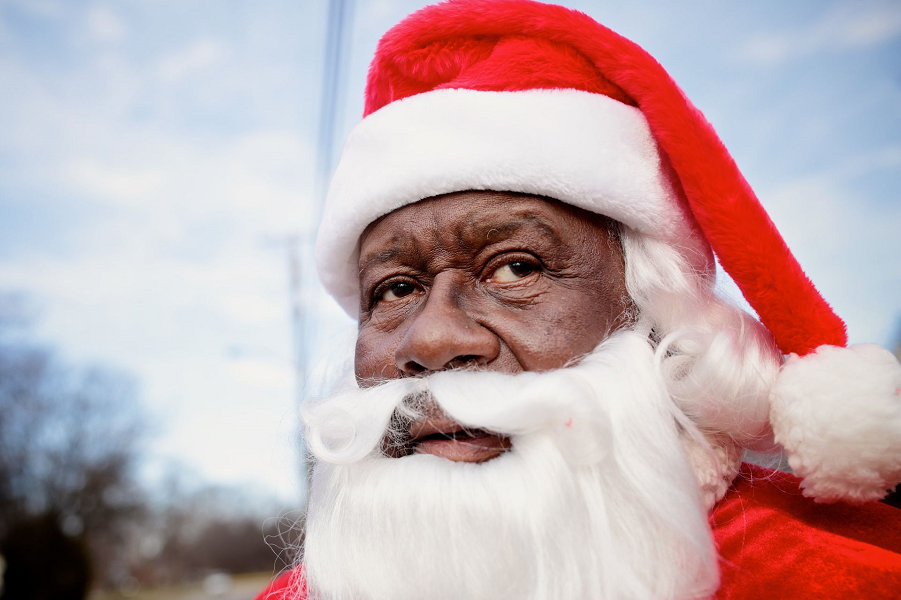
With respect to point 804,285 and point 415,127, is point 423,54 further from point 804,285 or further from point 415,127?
point 804,285

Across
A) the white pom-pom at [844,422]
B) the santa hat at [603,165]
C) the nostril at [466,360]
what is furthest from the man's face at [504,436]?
the white pom-pom at [844,422]

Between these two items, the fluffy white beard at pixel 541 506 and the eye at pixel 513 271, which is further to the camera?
the eye at pixel 513 271

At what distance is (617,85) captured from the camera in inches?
75.5

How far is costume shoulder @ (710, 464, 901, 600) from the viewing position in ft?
4.38

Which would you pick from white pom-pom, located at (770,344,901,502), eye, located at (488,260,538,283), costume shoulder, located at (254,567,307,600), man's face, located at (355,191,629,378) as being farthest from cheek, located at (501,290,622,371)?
costume shoulder, located at (254,567,307,600)

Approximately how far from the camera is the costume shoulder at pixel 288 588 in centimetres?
195

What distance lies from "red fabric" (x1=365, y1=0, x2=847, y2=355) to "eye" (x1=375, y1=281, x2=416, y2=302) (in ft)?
2.01

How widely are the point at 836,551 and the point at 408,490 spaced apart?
3.07 feet

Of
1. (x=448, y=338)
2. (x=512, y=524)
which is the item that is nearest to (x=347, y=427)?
(x=448, y=338)

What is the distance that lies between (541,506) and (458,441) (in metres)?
0.27

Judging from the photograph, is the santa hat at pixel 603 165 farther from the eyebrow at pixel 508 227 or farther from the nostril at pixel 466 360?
the nostril at pixel 466 360

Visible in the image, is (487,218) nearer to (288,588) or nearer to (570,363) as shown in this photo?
(570,363)

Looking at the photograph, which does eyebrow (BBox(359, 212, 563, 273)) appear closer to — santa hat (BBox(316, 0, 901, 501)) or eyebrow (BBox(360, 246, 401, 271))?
santa hat (BBox(316, 0, 901, 501))

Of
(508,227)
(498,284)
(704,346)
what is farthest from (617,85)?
(704,346)
